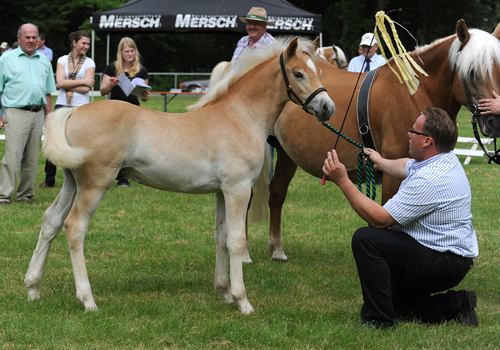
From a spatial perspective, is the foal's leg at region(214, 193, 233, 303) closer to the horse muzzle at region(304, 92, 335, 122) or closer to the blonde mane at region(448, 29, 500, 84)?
the horse muzzle at region(304, 92, 335, 122)

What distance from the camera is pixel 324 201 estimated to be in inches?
368

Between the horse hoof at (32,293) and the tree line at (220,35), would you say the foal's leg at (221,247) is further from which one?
the tree line at (220,35)

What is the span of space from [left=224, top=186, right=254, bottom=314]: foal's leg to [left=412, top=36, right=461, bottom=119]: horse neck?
1817 millimetres

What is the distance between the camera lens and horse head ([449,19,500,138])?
4.70 m

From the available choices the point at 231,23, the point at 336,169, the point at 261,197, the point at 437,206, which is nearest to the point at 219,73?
the point at 261,197

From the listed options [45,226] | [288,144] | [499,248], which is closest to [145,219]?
[288,144]

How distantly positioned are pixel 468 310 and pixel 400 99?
5.91 feet

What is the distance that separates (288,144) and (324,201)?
3.36 metres

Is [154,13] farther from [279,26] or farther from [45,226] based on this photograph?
[45,226]

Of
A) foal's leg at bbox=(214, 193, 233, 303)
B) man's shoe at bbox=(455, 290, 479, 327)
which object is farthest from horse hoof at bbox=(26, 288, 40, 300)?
man's shoe at bbox=(455, 290, 479, 327)

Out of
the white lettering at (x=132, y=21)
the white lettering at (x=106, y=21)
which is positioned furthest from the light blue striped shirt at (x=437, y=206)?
the white lettering at (x=106, y=21)

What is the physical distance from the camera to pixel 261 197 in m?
6.70

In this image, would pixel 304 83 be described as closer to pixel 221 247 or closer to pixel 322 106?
pixel 322 106

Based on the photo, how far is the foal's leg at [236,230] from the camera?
4543 mm
